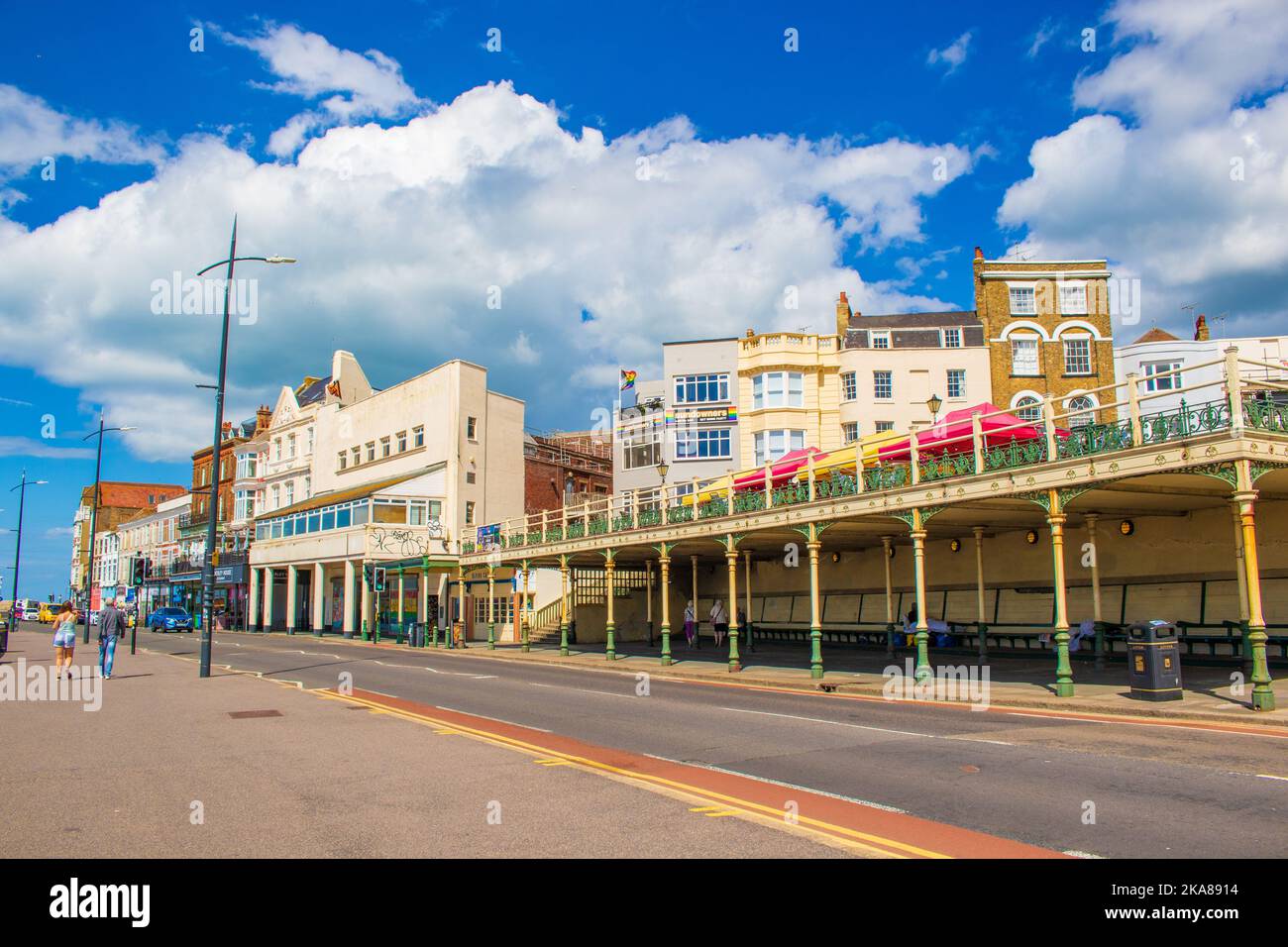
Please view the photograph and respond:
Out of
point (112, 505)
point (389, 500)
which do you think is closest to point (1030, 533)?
point (389, 500)

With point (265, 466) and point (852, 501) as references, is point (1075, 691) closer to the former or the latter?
point (852, 501)

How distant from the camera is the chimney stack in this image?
172 ft

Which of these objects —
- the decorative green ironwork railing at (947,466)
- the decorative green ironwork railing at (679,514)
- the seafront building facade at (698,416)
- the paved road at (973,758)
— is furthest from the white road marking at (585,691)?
the seafront building facade at (698,416)

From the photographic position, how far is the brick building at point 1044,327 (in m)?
47.2

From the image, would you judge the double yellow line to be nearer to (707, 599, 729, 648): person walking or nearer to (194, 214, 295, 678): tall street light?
(194, 214, 295, 678): tall street light

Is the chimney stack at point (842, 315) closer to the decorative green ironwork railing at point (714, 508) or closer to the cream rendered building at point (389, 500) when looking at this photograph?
the cream rendered building at point (389, 500)

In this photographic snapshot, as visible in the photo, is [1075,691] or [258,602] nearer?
[1075,691]

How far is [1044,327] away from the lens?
47844mm

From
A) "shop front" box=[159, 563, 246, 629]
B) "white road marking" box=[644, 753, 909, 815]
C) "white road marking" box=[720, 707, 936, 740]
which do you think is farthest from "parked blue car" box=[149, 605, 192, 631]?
"white road marking" box=[644, 753, 909, 815]

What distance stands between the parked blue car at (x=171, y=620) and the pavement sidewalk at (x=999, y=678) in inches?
1349
